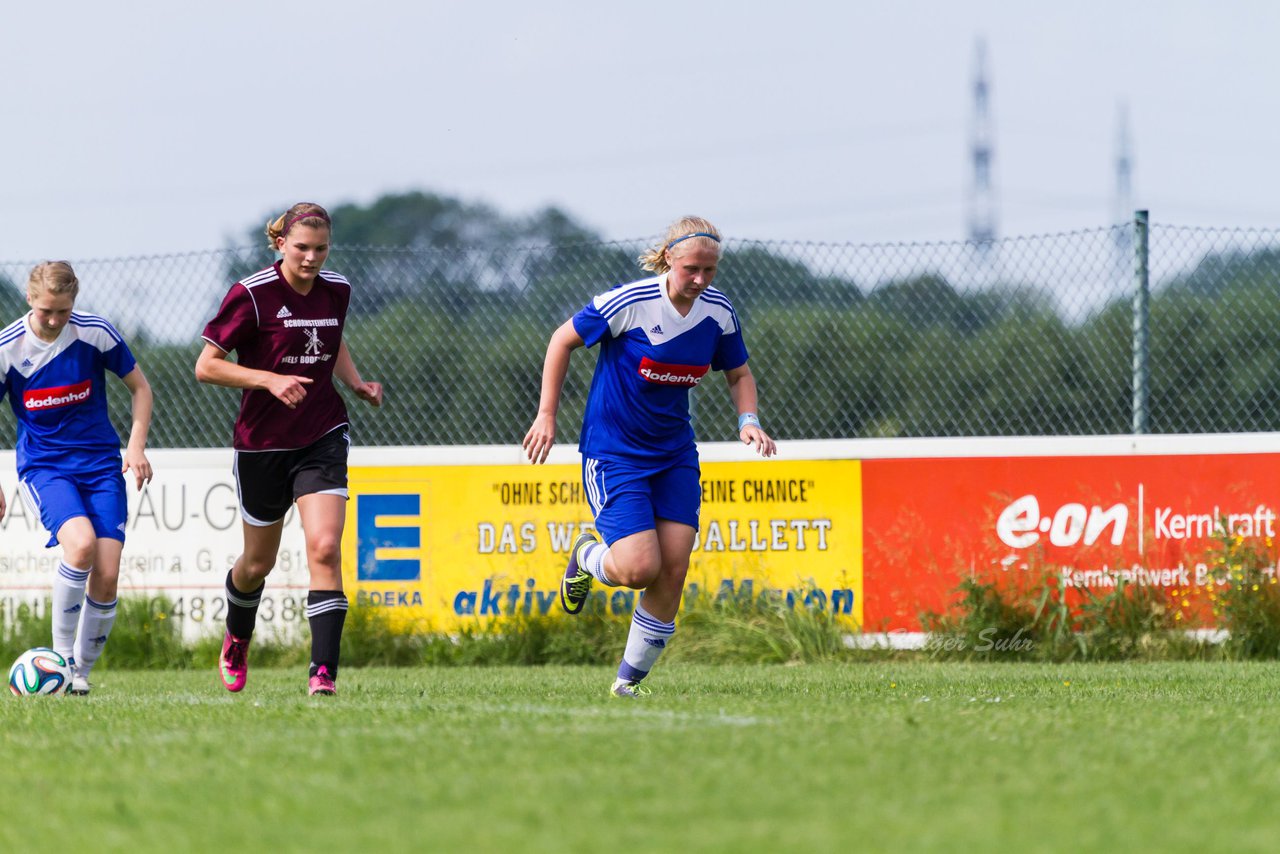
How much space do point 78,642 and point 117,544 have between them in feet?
1.62

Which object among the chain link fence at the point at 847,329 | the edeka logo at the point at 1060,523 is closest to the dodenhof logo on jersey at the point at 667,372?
the chain link fence at the point at 847,329

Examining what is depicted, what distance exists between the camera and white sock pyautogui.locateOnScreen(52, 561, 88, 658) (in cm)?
679

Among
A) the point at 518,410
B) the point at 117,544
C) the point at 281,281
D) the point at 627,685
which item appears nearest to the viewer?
the point at 627,685

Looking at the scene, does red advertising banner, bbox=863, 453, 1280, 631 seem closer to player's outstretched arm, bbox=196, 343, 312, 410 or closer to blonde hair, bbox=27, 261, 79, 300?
player's outstretched arm, bbox=196, 343, 312, 410

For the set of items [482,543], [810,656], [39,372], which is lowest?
[810,656]

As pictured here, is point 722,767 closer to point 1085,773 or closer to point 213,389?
point 1085,773

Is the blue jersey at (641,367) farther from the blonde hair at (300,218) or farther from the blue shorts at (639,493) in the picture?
the blonde hair at (300,218)

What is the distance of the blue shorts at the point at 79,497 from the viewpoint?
21.9ft

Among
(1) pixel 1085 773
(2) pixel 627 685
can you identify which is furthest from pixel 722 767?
(2) pixel 627 685

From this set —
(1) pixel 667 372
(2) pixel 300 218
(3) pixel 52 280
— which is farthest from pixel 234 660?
(1) pixel 667 372

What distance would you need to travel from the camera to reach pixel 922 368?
9.53 m

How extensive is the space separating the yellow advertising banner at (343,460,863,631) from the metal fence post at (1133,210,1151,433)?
1658mm

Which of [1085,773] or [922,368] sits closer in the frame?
[1085,773]

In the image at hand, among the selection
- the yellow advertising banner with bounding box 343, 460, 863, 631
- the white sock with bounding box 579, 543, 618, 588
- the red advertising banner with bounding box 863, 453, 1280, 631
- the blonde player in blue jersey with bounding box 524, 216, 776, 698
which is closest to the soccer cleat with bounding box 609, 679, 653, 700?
the blonde player in blue jersey with bounding box 524, 216, 776, 698
